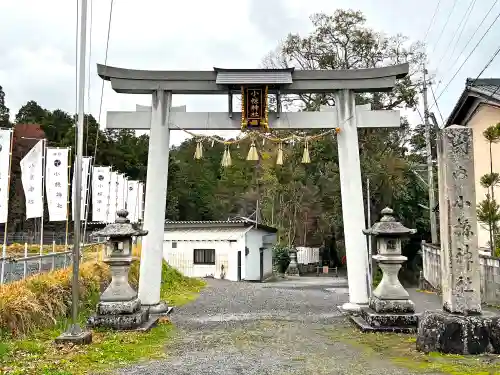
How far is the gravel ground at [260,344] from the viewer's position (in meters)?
6.23

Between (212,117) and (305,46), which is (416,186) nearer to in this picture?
(305,46)

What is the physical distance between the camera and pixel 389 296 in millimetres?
9219

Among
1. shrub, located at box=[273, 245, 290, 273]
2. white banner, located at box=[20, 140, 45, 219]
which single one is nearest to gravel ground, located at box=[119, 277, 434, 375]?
white banner, located at box=[20, 140, 45, 219]

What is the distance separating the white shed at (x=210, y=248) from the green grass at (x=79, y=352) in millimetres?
16423

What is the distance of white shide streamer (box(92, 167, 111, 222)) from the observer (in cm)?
2222

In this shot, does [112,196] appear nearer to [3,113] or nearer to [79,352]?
[79,352]

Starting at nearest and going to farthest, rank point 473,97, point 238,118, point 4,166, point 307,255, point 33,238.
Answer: point 238,118 → point 4,166 → point 473,97 → point 33,238 → point 307,255

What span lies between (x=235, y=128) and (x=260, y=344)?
5245 millimetres

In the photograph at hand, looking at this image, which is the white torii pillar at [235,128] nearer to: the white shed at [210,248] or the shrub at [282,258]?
the white shed at [210,248]

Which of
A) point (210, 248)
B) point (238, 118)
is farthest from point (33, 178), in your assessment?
point (210, 248)

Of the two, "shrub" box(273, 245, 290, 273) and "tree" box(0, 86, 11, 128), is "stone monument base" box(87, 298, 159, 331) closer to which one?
"shrub" box(273, 245, 290, 273)

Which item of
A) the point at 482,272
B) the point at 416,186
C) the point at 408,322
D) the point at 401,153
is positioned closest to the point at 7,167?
the point at 408,322

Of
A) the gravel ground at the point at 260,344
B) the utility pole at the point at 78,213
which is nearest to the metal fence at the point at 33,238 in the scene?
the gravel ground at the point at 260,344

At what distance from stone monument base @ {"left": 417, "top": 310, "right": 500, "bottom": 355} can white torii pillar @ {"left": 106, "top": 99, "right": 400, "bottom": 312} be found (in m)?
3.62
